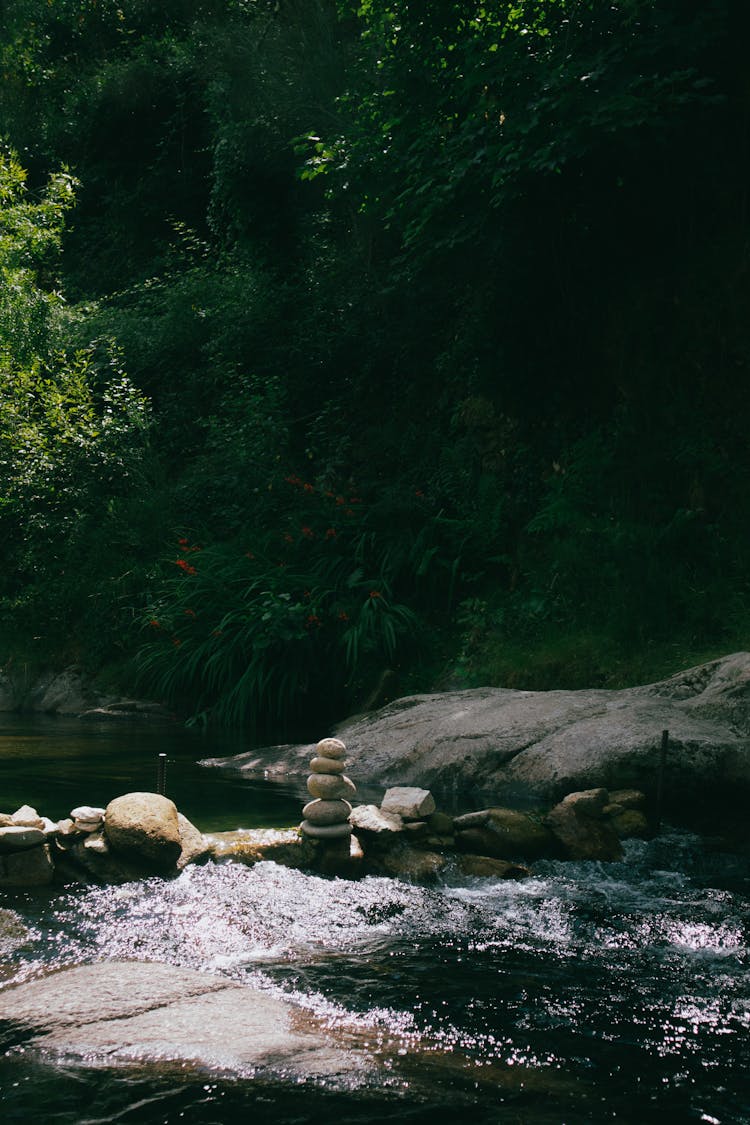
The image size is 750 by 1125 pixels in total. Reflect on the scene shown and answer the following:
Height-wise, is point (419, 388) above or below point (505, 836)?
above

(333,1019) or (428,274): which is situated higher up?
(428,274)

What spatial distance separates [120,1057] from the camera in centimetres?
267

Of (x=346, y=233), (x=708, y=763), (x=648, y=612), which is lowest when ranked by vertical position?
(x=708, y=763)

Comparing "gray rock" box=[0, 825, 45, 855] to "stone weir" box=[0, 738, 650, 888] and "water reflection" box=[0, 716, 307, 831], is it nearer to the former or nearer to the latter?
"stone weir" box=[0, 738, 650, 888]

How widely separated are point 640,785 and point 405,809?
4.69 ft

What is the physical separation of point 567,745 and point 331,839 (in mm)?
1699

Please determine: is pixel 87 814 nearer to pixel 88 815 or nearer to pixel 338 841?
pixel 88 815

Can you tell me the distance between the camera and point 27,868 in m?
4.19

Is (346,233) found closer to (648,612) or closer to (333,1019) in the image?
(648,612)

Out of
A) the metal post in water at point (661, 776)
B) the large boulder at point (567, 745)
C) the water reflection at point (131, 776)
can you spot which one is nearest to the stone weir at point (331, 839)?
the metal post in water at point (661, 776)

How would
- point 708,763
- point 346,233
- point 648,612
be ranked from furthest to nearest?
point 346,233 < point 648,612 < point 708,763

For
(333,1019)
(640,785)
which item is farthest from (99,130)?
(333,1019)

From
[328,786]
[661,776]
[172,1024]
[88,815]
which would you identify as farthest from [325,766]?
[172,1024]

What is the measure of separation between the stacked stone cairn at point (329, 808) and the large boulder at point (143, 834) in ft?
2.04
